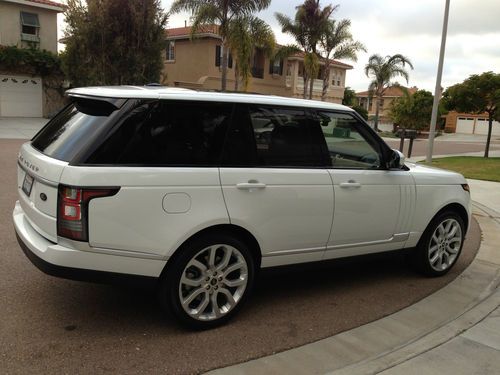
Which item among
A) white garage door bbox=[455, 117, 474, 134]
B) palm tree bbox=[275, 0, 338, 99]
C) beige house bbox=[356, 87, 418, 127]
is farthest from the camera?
beige house bbox=[356, 87, 418, 127]

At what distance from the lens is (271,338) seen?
3.67 m

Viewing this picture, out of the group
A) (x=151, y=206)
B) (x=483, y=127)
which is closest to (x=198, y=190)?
(x=151, y=206)

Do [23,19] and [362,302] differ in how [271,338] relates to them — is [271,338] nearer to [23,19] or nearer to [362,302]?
[362,302]

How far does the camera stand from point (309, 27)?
31.0 m

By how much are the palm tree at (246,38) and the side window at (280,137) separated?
1990cm

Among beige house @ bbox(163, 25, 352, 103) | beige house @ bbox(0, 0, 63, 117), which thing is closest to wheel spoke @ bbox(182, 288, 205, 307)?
beige house @ bbox(163, 25, 352, 103)

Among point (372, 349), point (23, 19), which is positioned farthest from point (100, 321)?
point (23, 19)

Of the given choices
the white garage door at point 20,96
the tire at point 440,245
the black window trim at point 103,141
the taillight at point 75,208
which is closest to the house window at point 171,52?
the white garage door at point 20,96

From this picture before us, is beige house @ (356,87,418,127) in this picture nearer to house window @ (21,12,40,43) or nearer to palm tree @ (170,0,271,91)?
palm tree @ (170,0,271,91)

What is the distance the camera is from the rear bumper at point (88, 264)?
317cm

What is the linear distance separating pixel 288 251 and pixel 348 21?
30.3 meters

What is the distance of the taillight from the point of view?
3086mm

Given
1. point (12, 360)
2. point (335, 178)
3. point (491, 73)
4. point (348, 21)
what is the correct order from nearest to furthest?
point (12, 360), point (335, 178), point (491, 73), point (348, 21)

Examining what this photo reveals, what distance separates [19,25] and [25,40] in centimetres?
86
